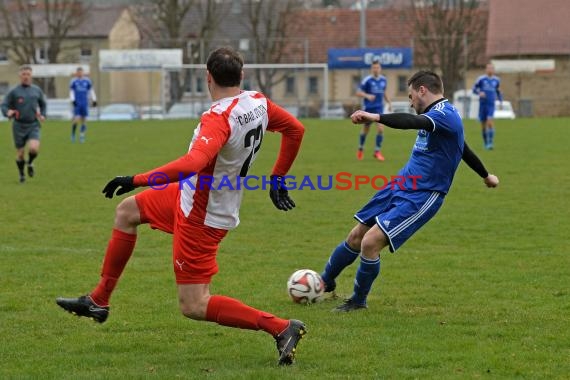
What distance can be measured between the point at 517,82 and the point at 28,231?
3975 cm

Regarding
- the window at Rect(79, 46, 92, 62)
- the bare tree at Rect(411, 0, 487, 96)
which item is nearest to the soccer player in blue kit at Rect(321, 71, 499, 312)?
the bare tree at Rect(411, 0, 487, 96)

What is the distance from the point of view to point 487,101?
880 inches

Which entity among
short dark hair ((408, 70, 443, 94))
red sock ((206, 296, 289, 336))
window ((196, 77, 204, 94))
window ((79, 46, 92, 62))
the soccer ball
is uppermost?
short dark hair ((408, 70, 443, 94))

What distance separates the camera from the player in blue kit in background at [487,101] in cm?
2214

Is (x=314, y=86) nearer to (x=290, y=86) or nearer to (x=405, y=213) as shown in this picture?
(x=290, y=86)

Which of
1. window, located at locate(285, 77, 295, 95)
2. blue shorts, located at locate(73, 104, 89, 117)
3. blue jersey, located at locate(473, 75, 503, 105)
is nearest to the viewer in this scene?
blue jersey, located at locate(473, 75, 503, 105)

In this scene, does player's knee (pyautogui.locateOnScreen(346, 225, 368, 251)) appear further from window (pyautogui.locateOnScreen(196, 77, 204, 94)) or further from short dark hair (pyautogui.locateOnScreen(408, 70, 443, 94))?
window (pyautogui.locateOnScreen(196, 77, 204, 94))

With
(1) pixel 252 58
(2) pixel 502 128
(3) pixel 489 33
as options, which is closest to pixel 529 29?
(3) pixel 489 33

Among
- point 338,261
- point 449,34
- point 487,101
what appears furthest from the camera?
point 449,34

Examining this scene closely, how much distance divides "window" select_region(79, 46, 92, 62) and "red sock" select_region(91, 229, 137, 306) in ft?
185

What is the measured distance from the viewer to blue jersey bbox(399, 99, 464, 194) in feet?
21.0

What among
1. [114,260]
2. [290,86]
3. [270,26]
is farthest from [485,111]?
[270,26]

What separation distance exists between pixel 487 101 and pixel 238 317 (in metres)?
17.9

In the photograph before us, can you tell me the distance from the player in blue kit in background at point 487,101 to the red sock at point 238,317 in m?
17.4
